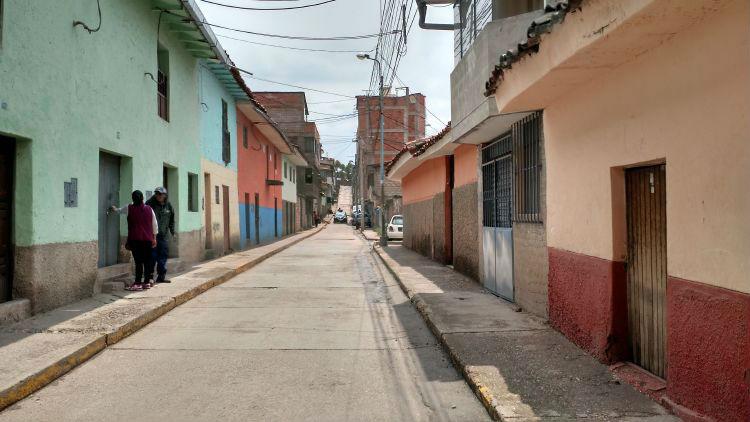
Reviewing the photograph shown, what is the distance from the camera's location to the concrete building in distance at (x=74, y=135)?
6.23m

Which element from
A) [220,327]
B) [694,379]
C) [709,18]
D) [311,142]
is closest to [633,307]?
[694,379]

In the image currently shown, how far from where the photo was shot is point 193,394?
4.23 metres

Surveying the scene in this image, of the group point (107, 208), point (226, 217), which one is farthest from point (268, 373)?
point (226, 217)

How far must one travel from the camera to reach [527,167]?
23.4ft

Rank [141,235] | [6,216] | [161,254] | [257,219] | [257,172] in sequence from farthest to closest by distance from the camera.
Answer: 1. [257,219]
2. [257,172]
3. [161,254]
4. [141,235]
5. [6,216]

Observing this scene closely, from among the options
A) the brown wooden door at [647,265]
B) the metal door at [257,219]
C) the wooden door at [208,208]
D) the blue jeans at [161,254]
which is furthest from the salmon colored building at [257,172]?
the brown wooden door at [647,265]

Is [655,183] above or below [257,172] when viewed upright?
below

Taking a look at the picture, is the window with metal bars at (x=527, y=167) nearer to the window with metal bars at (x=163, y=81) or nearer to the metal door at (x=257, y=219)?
the window with metal bars at (x=163, y=81)

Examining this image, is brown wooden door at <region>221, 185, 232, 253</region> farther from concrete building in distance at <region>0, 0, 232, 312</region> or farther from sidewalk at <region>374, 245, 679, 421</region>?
sidewalk at <region>374, 245, 679, 421</region>

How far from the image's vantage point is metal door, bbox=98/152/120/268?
8859 mm

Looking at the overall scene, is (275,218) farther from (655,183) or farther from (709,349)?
(709,349)

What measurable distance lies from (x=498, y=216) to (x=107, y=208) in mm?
6247

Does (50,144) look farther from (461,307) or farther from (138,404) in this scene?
(461,307)

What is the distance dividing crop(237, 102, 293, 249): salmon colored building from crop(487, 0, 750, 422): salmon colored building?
14.7 meters
